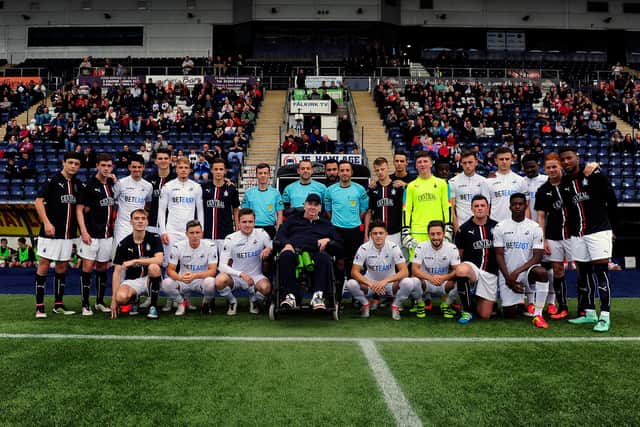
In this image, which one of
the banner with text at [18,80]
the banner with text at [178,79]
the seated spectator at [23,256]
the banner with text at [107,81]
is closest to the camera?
the seated spectator at [23,256]

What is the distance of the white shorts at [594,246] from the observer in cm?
528

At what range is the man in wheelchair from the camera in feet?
17.5

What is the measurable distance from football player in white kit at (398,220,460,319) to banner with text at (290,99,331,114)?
1324 cm

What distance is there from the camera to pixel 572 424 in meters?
2.83

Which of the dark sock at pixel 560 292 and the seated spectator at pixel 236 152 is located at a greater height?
the seated spectator at pixel 236 152

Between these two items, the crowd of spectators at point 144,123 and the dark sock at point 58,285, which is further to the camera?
the crowd of spectators at point 144,123

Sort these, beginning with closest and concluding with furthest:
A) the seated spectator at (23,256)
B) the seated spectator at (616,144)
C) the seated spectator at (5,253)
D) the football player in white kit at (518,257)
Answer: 1. the football player in white kit at (518,257)
2. the seated spectator at (23,256)
3. the seated spectator at (5,253)
4. the seated spectator at (616,144)

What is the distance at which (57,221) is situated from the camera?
5.82m

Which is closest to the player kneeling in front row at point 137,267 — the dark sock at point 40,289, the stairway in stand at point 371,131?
the dark sock at point 40,289

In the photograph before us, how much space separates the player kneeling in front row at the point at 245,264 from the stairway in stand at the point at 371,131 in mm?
10264

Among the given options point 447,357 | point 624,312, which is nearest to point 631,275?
point 624,312

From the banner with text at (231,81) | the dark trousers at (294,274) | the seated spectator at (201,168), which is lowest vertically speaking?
the dark trousers at (294,274)

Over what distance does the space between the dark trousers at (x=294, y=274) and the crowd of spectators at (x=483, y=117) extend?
999 centimetres

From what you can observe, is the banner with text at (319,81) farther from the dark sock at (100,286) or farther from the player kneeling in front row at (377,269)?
the dark sock at (100,286)
